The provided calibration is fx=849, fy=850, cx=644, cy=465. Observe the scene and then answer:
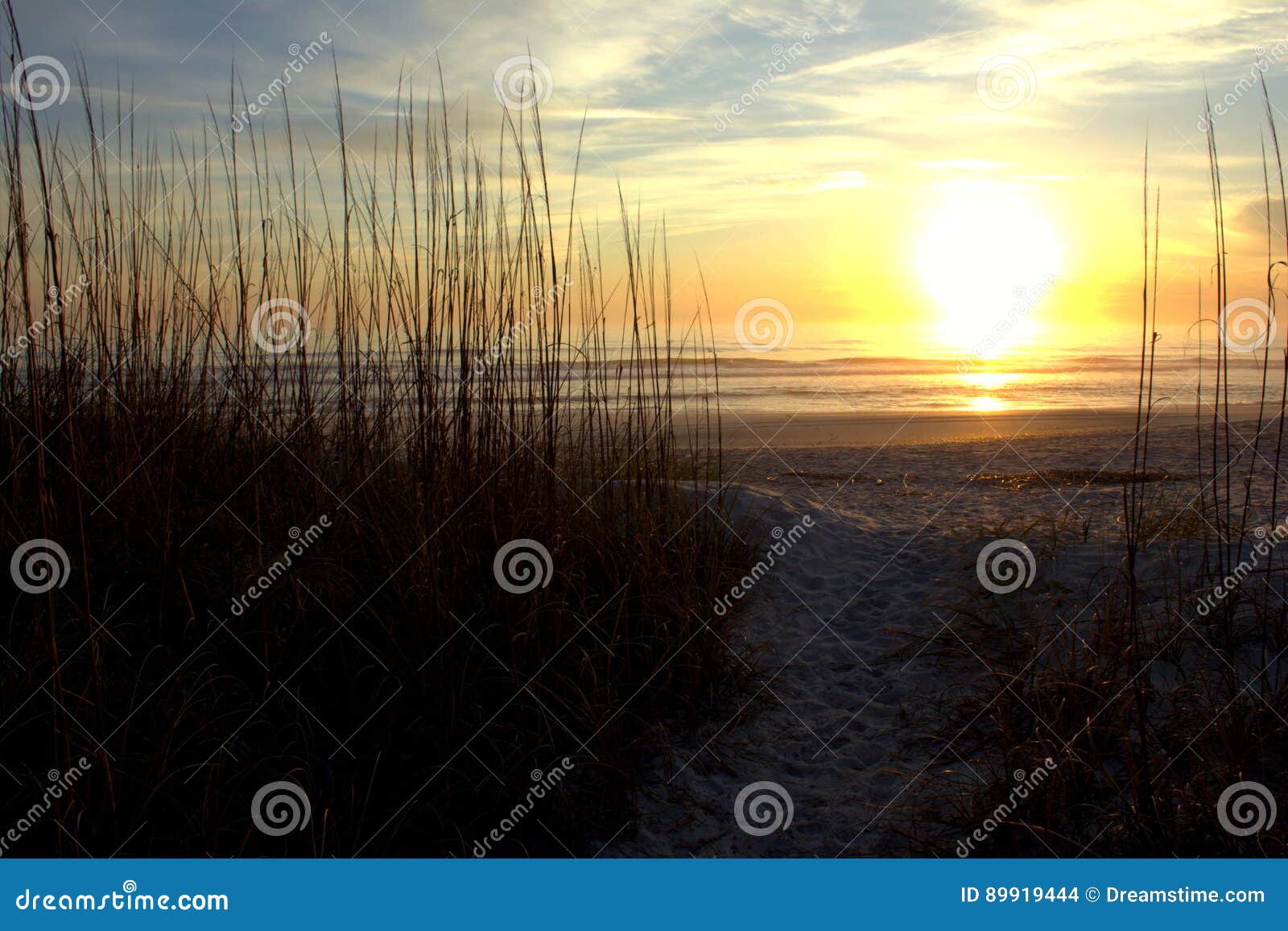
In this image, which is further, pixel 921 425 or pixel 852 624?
pixel 921 425

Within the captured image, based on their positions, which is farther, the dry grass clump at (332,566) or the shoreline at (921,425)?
the shoreline at (921,425)

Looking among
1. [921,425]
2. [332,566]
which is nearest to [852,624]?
[332,566]

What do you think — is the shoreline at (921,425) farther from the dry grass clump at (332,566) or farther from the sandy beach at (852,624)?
the dry grass clump at (332,566)

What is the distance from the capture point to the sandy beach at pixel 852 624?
1.98 metres

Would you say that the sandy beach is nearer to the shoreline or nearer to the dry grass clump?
the dry grass clump

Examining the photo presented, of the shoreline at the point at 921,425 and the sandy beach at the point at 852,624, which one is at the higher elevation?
the shoreline at the point at 921,425

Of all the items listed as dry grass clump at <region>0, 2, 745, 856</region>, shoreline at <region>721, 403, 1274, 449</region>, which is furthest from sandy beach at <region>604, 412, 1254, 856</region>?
shoreline at <region>721, 403, 1274, 449</region>

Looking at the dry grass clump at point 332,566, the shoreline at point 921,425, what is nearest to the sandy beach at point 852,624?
the dry grass clump at point 332,566

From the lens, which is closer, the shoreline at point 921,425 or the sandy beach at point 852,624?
the sandy beach at point 852,624

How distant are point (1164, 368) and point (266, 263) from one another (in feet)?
61.8

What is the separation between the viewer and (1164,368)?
1738 centimetres

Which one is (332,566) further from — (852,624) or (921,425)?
(921,425)

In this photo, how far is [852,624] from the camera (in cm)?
281

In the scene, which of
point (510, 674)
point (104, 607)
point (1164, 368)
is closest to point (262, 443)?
point (104, 607)
